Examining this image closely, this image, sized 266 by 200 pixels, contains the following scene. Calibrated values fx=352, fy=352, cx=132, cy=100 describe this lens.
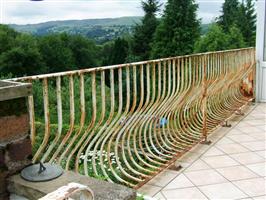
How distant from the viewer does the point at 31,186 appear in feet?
4.87

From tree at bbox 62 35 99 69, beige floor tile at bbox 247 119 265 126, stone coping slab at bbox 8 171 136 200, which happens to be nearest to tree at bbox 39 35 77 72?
tree at bbox 62 35 99 69

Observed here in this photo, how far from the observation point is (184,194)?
9.28ft

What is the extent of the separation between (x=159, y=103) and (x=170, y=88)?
0.28 m

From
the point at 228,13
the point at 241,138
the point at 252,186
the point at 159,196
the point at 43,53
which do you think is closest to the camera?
the point at 159,196

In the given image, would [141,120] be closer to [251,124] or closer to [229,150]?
[229,150]

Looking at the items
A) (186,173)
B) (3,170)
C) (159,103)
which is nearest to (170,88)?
(159,103)

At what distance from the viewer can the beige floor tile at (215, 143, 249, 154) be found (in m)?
3.81

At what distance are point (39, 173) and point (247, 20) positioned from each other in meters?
32.5

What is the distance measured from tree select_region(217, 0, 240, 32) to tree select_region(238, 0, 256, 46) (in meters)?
0.77

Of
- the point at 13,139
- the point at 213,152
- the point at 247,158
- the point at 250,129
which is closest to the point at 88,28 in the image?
the point at 250,129

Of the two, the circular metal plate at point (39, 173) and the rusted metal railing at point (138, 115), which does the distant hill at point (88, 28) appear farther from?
the circular metal plate at point (39, 173)

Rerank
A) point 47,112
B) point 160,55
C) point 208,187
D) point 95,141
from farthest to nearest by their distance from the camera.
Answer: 1. point 160,55
2. point 208,187
3. point 95,141
4. point 47,112

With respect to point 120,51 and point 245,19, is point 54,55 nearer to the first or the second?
point 120,51

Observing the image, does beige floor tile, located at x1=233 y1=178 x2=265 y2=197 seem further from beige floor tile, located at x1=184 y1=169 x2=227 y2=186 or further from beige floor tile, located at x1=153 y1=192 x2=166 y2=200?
beige floor tile, located at x1=153 y1=192 x2=166 y2=200
